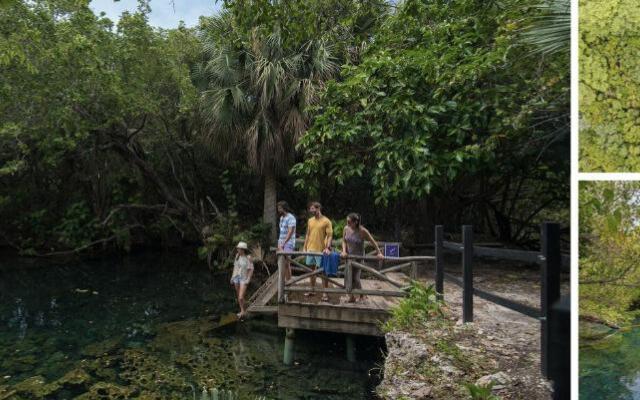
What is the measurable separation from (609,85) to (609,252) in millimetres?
689

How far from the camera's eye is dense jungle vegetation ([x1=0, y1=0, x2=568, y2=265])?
23.0ft

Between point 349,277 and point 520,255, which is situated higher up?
point 520,255

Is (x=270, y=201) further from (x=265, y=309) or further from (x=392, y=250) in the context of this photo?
(x=265, y=309)

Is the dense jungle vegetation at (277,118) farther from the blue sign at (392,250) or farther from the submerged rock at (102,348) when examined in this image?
the submerged rock at (102,348)

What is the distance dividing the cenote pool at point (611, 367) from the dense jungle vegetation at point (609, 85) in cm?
70

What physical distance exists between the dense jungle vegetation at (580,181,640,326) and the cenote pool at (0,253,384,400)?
15.8 feet

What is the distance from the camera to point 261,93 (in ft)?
45.0

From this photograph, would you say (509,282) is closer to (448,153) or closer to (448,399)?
(448,153)

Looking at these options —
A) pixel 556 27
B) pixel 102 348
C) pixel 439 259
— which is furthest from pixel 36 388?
pixel 556 27

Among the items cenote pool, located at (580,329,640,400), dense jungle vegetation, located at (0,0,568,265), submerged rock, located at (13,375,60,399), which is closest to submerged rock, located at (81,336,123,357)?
submerged rock, located at (13,375,60,399)

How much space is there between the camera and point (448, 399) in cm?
383

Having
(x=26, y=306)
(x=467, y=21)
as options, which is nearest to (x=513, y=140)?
(x=467, y=21)

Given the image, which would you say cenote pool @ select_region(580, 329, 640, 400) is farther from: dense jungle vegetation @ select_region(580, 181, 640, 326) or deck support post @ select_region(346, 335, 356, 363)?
deck support post @ select_region(346, 335, 356, 363)

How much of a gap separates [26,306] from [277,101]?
815 cm
